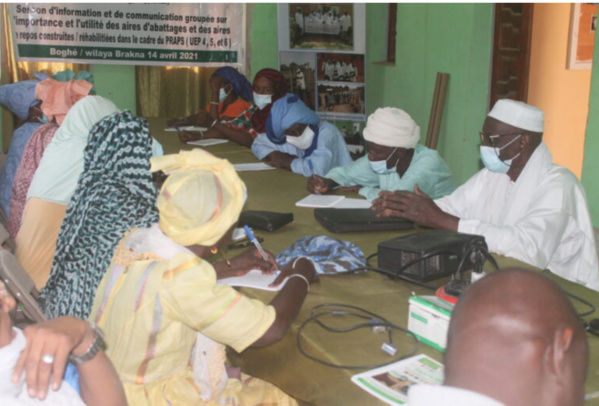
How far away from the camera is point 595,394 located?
1.42 meters

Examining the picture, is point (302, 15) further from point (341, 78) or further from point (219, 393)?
point (219, 393)

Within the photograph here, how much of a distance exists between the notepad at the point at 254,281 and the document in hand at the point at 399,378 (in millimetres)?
583

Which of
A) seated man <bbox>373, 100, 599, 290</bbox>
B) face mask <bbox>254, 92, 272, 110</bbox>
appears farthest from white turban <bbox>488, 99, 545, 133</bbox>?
face mask <bbox>254, 92, 272, 110</bbox>

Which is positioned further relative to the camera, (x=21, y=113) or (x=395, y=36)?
(x=395, y=36)

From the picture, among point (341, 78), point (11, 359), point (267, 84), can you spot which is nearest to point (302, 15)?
point (341, 78)

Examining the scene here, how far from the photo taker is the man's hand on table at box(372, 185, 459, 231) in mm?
2725

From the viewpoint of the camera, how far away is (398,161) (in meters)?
3.59

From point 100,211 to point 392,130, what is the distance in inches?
67.0

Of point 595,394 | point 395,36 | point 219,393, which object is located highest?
point 395,36

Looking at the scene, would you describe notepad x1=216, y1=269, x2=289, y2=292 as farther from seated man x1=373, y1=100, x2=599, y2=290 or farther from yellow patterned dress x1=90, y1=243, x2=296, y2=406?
seated man x1=373, y1=100, x2=599, y2=290

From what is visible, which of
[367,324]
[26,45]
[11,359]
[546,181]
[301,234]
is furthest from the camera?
[26,45]

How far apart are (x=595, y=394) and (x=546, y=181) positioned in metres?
1.34

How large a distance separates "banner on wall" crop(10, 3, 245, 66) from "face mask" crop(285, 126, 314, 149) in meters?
2.99

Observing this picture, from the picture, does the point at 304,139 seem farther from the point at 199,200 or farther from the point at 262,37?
→ the point at 262,37
